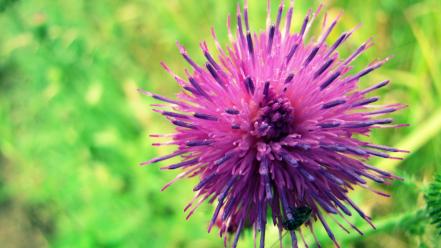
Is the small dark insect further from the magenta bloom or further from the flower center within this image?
the flower center

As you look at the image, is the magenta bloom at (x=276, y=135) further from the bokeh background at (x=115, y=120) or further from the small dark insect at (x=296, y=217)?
the bokeh background at (x=115, y=120)

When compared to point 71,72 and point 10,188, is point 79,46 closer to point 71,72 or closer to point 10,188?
point 71,72

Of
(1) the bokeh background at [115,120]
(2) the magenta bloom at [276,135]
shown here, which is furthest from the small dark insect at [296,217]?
(1) the bokeh background at [115,120]

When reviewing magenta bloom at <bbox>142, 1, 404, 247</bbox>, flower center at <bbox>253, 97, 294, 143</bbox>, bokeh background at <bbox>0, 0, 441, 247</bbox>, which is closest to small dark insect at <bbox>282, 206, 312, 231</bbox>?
magenta bloom at <bbox>142, 1, 404, 247</bbox>

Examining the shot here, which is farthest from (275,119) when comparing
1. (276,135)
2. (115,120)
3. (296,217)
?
(115,120)

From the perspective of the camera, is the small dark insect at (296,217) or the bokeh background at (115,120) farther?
the bokeh background at (115,120)

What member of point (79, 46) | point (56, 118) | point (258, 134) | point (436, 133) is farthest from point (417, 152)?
point (56, 118)

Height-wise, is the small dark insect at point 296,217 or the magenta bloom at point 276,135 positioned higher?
the magenta bloom at point 276,135
